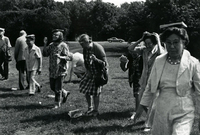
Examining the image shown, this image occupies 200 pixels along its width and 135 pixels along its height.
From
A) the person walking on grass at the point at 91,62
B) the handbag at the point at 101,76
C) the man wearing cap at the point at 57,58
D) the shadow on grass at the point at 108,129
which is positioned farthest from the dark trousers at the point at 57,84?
the shadow on grass at the point at 108,129

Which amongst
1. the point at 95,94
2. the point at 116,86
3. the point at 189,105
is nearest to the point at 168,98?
the point at 189,105

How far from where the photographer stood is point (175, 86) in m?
3.88

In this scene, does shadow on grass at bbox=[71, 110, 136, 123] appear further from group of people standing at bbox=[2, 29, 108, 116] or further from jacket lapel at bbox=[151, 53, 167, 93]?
jacket lapel at bbox=[151, 53, 167, 93]

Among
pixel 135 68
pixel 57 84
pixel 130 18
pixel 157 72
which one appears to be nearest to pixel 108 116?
pixel 135 68

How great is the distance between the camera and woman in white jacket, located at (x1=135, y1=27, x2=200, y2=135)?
3844 mm

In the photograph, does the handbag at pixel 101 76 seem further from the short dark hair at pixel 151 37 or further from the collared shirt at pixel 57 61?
the short dark hair at pixel 151 37

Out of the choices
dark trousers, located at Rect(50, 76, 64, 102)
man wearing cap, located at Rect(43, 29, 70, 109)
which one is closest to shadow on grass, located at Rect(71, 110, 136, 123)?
dark trousers, located at Rect(50, 76, 64, 102)

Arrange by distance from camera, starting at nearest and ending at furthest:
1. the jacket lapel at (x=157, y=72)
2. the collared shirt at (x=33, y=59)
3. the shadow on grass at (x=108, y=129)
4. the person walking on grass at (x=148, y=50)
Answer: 1. the jacket lapel at (x=157, y=72)
2. the person walking on grass at (x=148, y=50)
3. the shadow on grass at (x=108, y=129)
4. the collared shirt at (x=33, y=59)

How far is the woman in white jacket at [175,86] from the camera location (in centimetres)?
384

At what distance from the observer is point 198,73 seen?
3891 millimetres

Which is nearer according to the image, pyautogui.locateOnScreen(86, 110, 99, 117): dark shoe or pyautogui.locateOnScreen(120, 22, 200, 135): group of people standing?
pyautogui.locateOnScreen(120, 22, 200, 135): group of people standing

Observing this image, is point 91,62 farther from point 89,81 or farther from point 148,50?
point 148,50

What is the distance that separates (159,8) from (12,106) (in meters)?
25.6

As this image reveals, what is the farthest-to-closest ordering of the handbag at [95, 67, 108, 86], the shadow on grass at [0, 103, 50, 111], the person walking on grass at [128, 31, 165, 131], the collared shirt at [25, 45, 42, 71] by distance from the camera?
the collared shirt at [25, 45, 42, 71] < the shadow on grass at [0, 103, 50, 111] < the handbag at [95, 67, 108, 86] < the person walking on grass at [128, 31, 165, 131]
